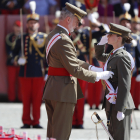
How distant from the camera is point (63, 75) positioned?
158 inches

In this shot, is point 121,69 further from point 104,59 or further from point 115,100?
point 104,59

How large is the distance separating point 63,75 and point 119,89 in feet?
2.01

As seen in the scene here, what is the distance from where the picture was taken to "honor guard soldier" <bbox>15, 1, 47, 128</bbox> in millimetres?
6496

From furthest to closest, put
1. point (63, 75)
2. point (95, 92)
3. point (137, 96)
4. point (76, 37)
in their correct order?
point (95, 92) < point (137, 96) < point (76, 37) < point (63, 75)

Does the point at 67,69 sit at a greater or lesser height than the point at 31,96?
greater

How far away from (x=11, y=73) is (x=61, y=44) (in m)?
5.55

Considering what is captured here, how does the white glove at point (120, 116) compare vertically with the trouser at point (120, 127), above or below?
above

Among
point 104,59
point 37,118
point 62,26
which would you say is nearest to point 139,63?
point 37,118

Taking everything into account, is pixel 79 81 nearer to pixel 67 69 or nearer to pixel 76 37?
pixel 76 37

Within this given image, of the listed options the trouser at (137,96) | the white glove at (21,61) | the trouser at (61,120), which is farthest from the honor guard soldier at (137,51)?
the trouser at (61,120)

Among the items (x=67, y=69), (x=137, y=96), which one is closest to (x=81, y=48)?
(x=137, y=96)

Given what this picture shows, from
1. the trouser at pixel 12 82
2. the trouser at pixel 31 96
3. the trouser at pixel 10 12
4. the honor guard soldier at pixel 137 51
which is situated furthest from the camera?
the trouser at pixel 10 12

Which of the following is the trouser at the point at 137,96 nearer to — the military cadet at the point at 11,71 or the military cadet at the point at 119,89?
the military cadet at the point at 11,71

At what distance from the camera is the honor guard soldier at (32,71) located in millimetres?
6496
